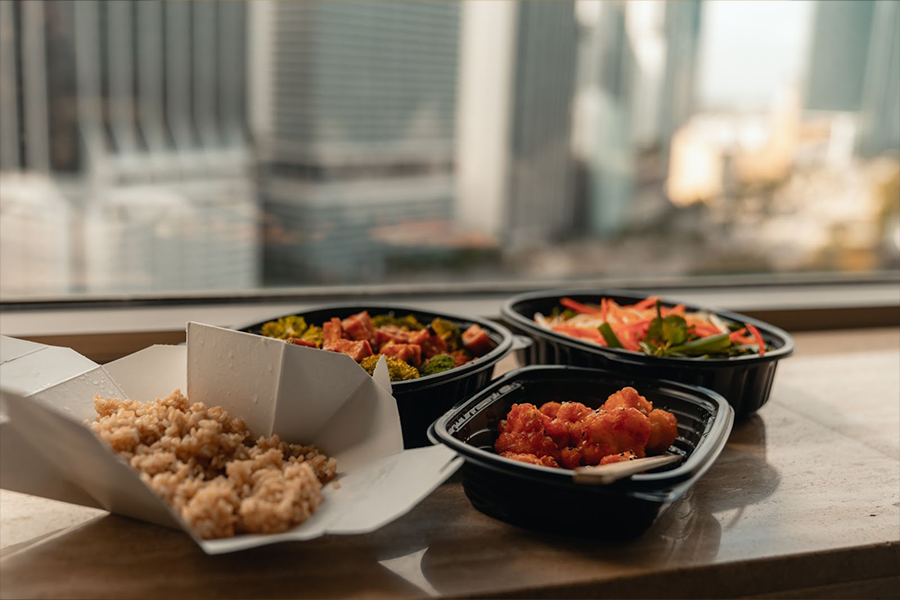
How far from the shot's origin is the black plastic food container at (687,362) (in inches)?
43.1

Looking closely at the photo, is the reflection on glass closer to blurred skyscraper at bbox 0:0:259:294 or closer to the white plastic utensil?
blurred skyscraper at bbox 0:0:259:294

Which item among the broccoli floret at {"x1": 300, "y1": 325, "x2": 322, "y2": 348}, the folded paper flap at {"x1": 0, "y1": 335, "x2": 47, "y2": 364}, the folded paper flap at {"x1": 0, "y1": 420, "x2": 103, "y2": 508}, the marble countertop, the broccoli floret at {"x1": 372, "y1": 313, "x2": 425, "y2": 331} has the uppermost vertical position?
the folded paper flap at {"x1": 0, "y1": 335, "x2": 47, "y2": 364}

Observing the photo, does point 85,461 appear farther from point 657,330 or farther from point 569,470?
point 657,330

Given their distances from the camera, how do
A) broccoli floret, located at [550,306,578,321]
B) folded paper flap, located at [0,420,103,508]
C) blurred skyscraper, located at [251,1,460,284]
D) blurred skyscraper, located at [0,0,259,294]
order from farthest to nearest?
blurred skyscraper, located at [251,1,460,284] → blurred skyscraper, located at [0,0,259,294] → broccoli floret, located at [550,306,578,321] → folded paper flap, located at [0,420,103,508]

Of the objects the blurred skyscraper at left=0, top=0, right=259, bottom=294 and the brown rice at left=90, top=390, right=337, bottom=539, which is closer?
the brown rice at left=90, top=390, right=337, bottom=539

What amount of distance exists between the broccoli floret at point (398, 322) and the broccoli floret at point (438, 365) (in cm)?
18

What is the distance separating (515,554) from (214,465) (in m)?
0.31

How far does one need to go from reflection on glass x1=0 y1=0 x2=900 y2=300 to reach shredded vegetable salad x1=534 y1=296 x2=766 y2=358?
22.4 inches

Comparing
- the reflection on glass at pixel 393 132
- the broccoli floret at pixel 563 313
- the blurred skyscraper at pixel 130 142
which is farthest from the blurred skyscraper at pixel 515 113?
the broccoli floret at pixel 563 313

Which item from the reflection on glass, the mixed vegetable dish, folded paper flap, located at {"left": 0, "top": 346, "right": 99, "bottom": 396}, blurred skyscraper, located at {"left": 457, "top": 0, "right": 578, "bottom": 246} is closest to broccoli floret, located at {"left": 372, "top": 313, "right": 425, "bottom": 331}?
the mixed vegetable dish

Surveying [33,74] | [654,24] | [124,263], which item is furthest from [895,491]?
[654,24]

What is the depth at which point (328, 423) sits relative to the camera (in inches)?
33.4

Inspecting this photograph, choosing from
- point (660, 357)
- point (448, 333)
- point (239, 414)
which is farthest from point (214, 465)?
point (660, 357)

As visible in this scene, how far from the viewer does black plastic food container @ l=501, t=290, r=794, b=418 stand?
3.59 feet
